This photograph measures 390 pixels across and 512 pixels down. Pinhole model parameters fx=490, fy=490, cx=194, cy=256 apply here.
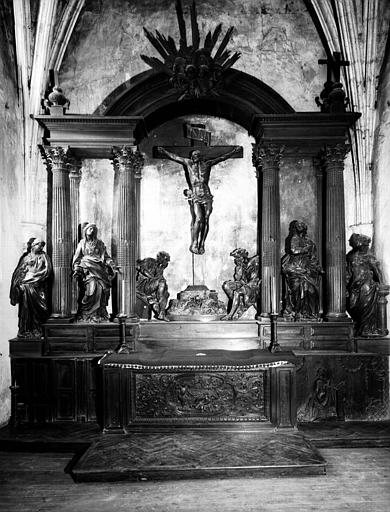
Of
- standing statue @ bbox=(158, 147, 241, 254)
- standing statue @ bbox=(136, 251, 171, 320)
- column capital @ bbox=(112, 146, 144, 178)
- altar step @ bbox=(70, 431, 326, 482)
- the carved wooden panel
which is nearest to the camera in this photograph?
altar step @ bbox=(70, 431, 326, 482)

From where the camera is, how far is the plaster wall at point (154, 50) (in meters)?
8.38

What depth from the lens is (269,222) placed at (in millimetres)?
7957

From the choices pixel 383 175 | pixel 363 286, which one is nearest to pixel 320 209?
pixel 383 175

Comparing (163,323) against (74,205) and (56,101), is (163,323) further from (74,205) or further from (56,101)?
(56,101)

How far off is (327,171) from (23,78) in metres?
5.16

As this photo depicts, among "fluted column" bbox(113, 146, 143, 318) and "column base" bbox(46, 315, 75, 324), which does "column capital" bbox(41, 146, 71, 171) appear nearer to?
"fluted column" bbox(113, 146, 143, 318)

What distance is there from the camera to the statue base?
8156 mm

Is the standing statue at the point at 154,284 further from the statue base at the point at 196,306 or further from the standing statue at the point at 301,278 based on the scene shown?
the standing statue at the point at 301,278

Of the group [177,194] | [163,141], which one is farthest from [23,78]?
[177,194]

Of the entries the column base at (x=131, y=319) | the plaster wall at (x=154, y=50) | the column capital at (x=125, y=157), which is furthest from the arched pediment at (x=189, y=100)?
the column base at (x=131, y=319)

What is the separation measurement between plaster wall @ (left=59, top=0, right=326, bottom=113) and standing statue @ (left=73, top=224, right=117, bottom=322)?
2.55m

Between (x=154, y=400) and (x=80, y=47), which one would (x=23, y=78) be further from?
(x=154, y=400)

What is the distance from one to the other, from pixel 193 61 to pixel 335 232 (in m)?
3.61

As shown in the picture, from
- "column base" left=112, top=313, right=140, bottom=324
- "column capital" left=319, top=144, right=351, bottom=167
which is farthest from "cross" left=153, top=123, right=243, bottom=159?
"column base" left=112, top=313, right=140, bottom=324
